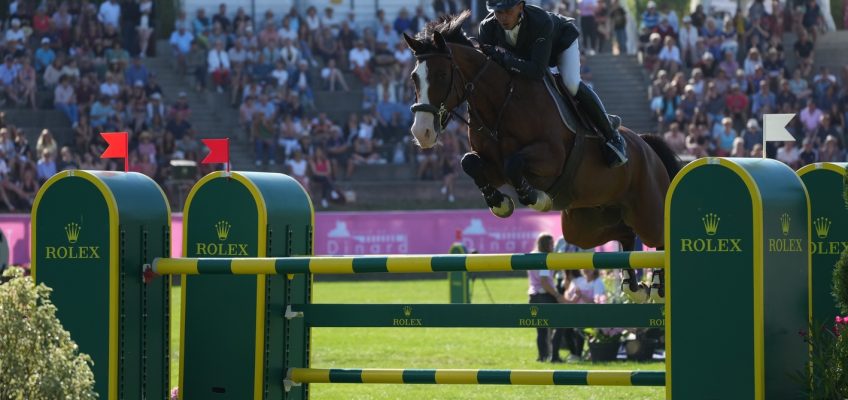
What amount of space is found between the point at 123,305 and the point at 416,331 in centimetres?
896

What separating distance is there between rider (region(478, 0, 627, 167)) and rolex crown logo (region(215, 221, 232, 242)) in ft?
6.26

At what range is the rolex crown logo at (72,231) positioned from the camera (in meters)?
6.81

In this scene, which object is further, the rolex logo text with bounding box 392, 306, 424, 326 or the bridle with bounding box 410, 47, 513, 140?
the bridle with bounding box 410, 47, 513, 140

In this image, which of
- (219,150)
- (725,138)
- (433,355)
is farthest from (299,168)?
(219,150)

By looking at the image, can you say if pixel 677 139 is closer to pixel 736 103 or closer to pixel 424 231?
pixel 736 103

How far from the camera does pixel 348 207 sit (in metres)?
22.9

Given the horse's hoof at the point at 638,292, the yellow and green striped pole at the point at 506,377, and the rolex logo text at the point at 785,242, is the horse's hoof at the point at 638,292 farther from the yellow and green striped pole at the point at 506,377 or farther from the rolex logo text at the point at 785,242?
the rolex logo text at the point at 785,242

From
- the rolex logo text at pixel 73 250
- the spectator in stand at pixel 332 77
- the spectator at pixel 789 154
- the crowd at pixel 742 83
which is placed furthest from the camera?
the spectator in stand at pixel 332 77

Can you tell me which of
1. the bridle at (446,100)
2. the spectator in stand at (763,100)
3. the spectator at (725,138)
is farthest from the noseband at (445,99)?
the spectator in stand at (763,100)

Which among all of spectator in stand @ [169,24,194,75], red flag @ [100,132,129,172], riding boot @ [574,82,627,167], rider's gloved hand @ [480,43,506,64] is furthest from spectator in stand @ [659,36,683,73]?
red flag @ [100,132,129,172]

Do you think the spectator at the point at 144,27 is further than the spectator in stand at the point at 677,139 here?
Yes

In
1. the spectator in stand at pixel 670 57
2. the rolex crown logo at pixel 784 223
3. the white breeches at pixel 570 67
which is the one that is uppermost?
the spectator in stand at pixel 670 57

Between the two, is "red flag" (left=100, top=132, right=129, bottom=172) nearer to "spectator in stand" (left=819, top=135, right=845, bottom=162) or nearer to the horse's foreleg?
the horse's foreleg

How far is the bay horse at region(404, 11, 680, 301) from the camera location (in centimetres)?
750
